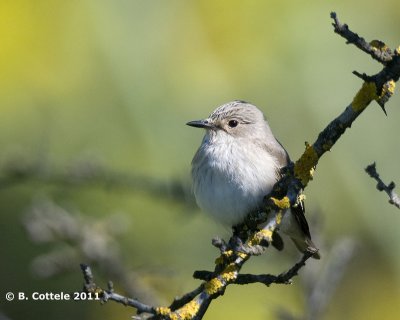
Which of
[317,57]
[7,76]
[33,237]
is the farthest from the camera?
[7,76]

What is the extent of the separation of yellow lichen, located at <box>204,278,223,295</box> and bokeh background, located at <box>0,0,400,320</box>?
278 centimetres

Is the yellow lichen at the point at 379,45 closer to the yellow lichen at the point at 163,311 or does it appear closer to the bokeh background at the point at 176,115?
the yellow lichen at the point at 163,311

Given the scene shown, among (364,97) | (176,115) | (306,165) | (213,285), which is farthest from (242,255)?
(176,115)

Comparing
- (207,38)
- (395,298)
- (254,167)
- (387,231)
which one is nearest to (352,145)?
(387,231)

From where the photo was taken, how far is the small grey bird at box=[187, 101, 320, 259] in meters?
5.04

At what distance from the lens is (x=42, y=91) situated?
34.4 ft

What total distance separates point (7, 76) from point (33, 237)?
5.64 metres

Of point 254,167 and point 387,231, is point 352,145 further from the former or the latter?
point 254,167

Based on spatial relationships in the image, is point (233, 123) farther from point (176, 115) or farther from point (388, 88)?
point (176, 115)

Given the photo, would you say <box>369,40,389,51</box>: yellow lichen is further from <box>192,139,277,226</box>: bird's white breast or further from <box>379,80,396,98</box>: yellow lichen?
<box>192,139,277,226</box>: bird's white breast

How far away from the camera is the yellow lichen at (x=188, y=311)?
356cm

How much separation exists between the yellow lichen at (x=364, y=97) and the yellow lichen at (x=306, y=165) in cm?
31

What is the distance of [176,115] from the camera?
32.6ft

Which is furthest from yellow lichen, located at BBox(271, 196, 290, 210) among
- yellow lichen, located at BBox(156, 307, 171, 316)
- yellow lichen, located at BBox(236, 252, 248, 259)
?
yellow lichen, located at BBox(156, 307, 171, 316)
